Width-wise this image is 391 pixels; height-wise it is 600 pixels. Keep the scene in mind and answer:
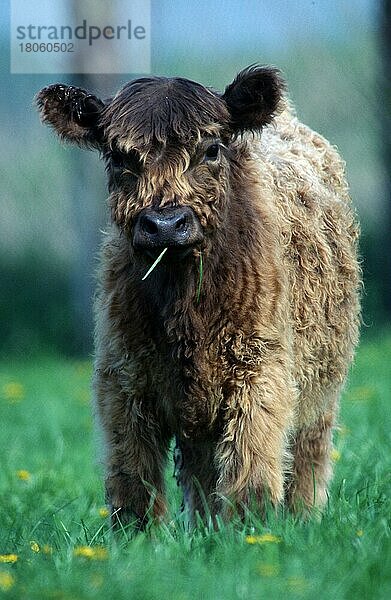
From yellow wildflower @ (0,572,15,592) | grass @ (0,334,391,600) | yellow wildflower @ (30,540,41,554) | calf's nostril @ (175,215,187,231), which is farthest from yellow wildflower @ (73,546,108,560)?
calf's nostril @ (175,215,187,231)

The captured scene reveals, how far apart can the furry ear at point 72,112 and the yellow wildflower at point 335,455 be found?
2.66 m

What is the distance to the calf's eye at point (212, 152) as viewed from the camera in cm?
579

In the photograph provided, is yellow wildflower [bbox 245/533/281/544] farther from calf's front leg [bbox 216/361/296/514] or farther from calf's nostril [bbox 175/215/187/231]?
calf's nostril [bbox 175/215/187/231]

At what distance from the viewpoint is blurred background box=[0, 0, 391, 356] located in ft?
47.7

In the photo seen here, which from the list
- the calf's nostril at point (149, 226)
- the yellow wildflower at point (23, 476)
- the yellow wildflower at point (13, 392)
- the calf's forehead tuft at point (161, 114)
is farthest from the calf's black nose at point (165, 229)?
the yellow wildflower at point (13, 392)

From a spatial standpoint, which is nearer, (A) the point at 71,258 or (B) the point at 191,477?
(B) the point at 191,477

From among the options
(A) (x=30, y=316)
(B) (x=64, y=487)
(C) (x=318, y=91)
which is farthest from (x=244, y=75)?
(A) (x=30, y=316)

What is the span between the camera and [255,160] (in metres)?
6.40

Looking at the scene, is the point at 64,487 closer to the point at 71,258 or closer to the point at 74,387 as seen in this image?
the point at 74,387

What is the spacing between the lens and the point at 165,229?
532cm

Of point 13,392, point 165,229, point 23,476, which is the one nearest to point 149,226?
point 165,229

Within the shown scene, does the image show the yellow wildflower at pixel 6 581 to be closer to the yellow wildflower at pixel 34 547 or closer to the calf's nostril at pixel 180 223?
the yellow wildflower at pixel 34 547

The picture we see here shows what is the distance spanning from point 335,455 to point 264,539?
A: 3.27 metres

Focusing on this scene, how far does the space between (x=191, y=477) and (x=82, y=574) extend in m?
2.37
